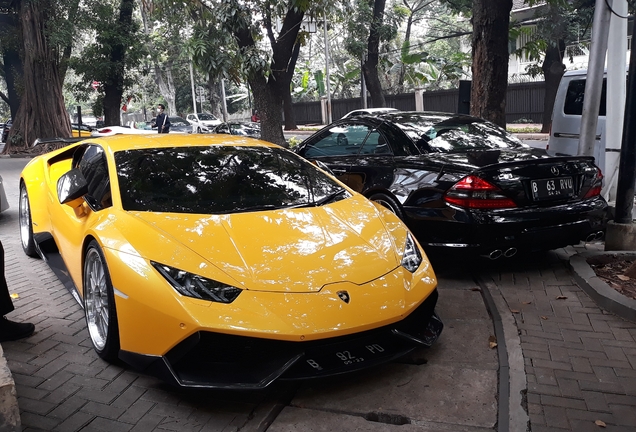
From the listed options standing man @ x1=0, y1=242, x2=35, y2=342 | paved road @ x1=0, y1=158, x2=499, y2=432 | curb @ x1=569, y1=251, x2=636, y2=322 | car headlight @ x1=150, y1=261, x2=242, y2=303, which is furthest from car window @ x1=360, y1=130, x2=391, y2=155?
standing man @ x1=0, y1=242, x2=35, y2=342

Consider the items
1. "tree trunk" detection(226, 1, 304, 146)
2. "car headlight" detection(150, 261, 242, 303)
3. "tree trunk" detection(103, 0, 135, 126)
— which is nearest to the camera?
"car headlight" detection(150, 261, 242, 303)

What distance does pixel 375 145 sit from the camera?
606cm

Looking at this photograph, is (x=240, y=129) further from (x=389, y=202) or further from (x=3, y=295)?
(x=3, y=295)

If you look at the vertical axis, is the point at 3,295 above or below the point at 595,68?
below

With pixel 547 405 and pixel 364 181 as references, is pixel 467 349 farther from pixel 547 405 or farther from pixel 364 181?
pixel 364 181

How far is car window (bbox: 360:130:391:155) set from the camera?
5.93m

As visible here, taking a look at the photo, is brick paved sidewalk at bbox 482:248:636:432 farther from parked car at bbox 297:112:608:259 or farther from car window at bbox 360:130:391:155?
car window at bbox 360:130:391:155

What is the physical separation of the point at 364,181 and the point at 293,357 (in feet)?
10.1

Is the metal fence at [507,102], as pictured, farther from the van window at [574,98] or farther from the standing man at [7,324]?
the standing man at [7,324]

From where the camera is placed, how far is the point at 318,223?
151 inches

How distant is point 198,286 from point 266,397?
0.73m

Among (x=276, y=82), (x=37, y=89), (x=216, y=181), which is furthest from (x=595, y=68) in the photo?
(x=37, y=89)

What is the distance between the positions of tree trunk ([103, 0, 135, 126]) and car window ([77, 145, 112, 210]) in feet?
57.2

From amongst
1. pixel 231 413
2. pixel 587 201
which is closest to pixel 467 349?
pixel 231 413
